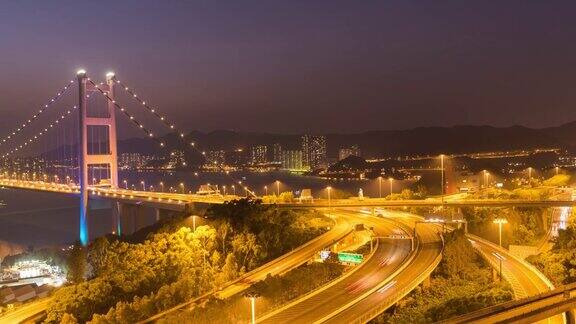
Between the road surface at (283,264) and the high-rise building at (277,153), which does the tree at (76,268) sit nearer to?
the road surface at (283,264)

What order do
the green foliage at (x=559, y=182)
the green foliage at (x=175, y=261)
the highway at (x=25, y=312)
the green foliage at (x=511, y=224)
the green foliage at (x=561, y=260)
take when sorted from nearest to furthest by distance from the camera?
1. the green foliage at (x=175, y=261)
2. the highway at (x=25, y=312)
3. the green foliage at (x=561, y=260)
4. the green foliage at (x=511, y=224)
5. the green foliage at (x=559, y=182)

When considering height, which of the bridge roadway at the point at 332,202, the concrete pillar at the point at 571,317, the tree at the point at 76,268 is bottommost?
the tree at the point at 76,268

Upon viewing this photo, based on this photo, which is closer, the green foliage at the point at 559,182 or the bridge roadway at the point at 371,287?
the bridge roadway at the point at 371,287

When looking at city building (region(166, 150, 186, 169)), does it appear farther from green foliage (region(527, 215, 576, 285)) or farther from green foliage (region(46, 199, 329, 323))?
green foliage (region(527, 215, 576, 285))

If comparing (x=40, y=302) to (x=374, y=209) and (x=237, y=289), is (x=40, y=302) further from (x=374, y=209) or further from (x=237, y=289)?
(x=374, y=209)

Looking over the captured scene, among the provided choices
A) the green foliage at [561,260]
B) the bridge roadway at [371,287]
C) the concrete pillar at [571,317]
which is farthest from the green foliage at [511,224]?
the concrete pillar at [571,317]

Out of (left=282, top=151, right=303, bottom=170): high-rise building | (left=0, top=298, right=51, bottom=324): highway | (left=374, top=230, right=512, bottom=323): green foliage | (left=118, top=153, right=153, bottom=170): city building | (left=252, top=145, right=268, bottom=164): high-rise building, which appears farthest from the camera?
(left=252, top=145, right=268, bottom=164): high-rise building

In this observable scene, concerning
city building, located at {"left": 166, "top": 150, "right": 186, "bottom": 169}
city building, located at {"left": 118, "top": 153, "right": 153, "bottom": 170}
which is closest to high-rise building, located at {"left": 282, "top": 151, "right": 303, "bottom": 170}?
city building, located at {"left": 118, "top": 153, "right": 153, "bottom": 170}
